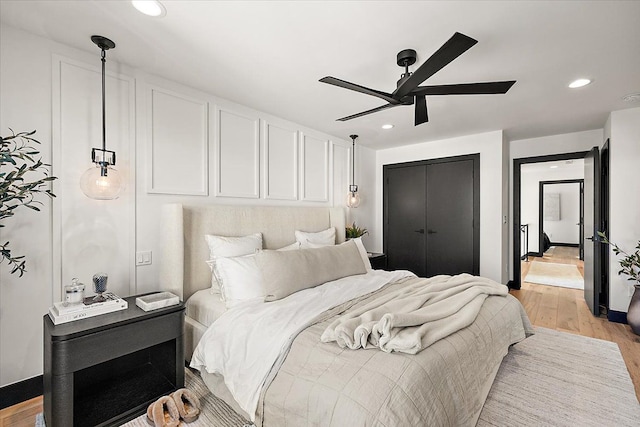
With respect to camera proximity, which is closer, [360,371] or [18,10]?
[360,371]

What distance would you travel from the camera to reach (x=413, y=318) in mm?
1655

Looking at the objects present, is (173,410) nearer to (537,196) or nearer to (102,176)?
(102,176)

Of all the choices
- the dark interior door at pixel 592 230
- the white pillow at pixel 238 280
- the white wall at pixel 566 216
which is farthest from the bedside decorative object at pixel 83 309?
the white wall at pixel 566 216

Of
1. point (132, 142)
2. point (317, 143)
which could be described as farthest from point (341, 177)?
point (132, 142)

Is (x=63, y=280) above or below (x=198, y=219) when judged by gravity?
below

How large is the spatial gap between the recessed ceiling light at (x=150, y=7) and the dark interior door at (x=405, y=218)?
4.14 meters

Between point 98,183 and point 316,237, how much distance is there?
7.16ft

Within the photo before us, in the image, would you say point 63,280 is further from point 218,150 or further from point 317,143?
point 317,143

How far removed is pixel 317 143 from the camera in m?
4.23

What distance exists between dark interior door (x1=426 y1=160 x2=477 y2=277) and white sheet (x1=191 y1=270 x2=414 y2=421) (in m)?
2.84

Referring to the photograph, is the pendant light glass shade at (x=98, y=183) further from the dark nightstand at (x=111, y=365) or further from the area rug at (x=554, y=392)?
the area rug at (x=554, y=392)

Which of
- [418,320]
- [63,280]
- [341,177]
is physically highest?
[341,177]

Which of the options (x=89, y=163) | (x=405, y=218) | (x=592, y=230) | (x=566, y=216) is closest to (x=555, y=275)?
(x=592, y=230)

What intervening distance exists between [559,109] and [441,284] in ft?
8.52
